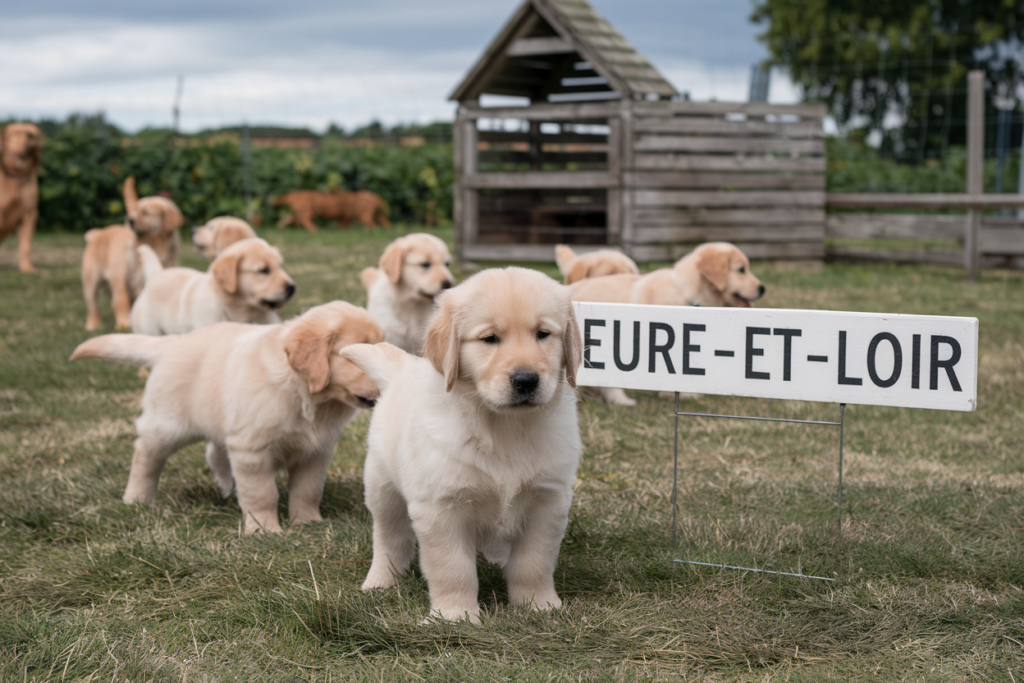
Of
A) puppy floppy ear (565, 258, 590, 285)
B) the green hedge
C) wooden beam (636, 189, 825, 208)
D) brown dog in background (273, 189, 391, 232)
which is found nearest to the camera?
puppy floppy ear (565, 258, 590, 285)

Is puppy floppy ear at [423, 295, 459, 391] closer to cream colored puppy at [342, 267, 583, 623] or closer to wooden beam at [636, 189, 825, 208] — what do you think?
cream colored puppy at [342, 267, 583, 623]

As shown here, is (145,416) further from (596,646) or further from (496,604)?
(596,646)

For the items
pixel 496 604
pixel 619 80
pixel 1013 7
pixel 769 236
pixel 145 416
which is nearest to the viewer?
pixel 496 604

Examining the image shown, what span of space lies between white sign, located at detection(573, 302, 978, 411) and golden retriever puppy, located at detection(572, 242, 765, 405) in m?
2.48

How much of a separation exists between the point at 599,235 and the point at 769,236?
205 centimetres

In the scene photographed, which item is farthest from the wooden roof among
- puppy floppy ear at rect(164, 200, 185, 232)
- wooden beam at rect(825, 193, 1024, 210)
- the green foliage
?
the green foliage

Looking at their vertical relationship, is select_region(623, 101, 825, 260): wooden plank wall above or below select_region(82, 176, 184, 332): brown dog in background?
above

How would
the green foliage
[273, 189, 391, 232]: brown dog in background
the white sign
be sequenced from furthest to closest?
the green foliage
[273, 189, 391, 232]: brown dog in background
the white sign

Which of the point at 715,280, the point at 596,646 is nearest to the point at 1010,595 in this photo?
the point at 596,646

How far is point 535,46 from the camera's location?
11391mm

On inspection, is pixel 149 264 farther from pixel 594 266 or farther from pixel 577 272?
pixel 594 266

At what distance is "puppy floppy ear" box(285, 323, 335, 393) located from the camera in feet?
11.2

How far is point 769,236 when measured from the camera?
11938 millimetres

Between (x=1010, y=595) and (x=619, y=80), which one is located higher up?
(x=619, y=80)
